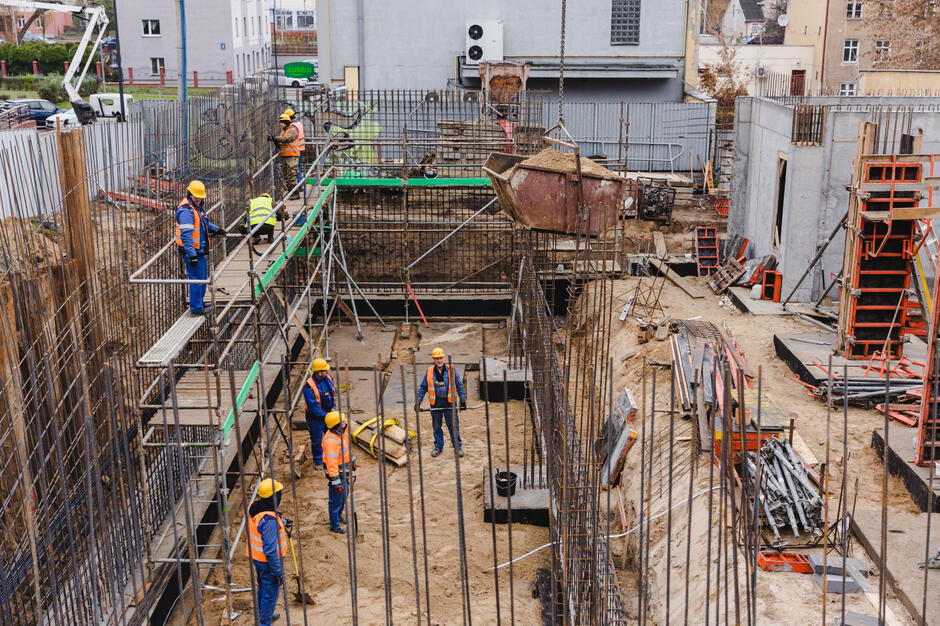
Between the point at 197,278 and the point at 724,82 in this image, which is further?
the point at 724,82

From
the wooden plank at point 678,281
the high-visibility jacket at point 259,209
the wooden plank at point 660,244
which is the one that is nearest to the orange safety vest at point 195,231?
the high-visibility jacket at point 259,209

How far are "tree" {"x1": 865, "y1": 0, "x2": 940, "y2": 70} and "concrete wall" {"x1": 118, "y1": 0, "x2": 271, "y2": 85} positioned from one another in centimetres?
3274

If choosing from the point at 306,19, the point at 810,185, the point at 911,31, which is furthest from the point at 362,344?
the point at 306,19

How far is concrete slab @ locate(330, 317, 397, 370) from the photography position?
17.2 meters

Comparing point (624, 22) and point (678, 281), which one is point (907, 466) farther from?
point (624, 22)

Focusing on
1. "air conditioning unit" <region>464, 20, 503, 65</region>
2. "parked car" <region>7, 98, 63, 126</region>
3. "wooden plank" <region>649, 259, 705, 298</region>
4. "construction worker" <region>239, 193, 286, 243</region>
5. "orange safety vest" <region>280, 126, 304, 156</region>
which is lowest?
"wooden plank" <region>649, 259, 705, 298</region>

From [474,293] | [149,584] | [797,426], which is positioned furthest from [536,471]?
[474,293]

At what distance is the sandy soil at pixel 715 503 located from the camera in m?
8.16

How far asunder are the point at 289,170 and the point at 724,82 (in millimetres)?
30819

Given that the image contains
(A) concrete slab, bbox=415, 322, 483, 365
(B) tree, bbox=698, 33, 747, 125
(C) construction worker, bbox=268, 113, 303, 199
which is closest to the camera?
(C) construction worker, bbox=268, 113, 303, 199

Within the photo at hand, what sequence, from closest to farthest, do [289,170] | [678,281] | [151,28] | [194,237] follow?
[194,237] < [289,170] < [678,281] < [151,28]

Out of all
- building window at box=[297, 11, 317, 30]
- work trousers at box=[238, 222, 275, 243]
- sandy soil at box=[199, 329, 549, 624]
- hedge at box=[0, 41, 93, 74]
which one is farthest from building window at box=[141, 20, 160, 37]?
building window at box=[297, 11, 317, 30]

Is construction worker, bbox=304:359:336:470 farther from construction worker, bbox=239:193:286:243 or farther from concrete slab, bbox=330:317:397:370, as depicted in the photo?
concrete slab, bbox=330:317:397:370

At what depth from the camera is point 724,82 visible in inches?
1647
